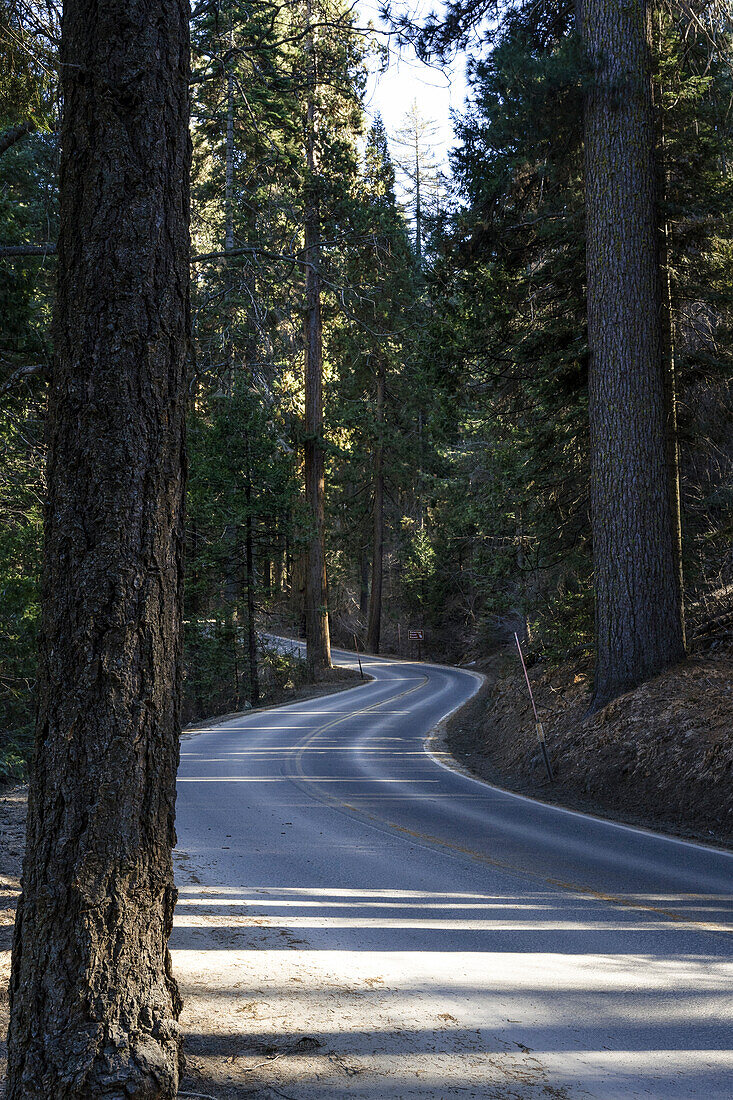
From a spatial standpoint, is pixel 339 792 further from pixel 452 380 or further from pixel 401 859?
pixel 452 380

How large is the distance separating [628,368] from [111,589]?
11.0m

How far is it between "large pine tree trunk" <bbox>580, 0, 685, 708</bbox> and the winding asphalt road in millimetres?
3275

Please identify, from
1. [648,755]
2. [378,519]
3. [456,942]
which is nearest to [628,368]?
[648,755]

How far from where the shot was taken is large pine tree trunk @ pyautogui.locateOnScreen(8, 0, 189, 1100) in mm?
2918

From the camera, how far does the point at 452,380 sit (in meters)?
14.8

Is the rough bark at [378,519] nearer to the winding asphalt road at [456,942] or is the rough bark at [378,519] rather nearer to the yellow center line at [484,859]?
the yellow center line at [484,859]

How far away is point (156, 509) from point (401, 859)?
5925mm

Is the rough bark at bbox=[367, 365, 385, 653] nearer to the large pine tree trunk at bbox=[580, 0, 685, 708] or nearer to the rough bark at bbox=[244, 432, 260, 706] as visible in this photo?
the rough bark at bbox=[244, 432, 260, 706]

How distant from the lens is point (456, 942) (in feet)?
18.7

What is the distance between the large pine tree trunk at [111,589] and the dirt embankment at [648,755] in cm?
779

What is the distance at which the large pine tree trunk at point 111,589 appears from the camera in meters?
2.92

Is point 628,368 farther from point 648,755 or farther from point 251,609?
point 251,609

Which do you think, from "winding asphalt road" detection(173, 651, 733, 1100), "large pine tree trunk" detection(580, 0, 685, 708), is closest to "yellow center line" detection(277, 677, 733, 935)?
"winding asphalt road" detection(173, 651, 733, 1100)

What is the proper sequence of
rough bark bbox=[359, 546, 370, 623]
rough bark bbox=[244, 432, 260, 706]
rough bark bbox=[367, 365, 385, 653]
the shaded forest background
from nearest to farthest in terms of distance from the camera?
the shaded forest background, rough bark bbox=[244, 432, 260, 706], rough bark bbox=[367, 365, 385, 653], rough bark bbox=[359, 546, 370, 623]
